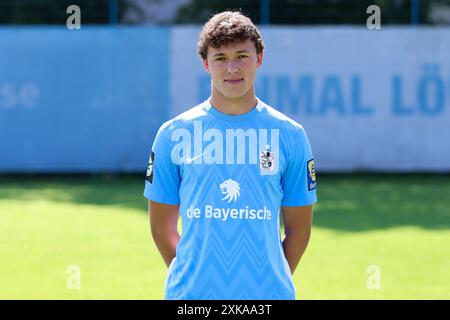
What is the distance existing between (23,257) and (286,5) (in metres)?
8.81

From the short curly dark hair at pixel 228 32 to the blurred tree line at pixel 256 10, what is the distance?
12251 mm

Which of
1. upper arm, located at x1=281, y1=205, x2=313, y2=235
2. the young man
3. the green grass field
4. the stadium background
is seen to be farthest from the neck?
the stadium background

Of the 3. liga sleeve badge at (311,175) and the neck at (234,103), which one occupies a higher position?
the neck at (234,103)

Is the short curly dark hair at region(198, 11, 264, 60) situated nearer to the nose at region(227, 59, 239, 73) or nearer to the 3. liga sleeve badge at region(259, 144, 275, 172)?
the nose at region(227, 59, 239, 73)

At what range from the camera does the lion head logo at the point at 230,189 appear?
10.8 ft

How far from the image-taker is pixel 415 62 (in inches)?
602

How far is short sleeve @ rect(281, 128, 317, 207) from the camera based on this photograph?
11.2ft

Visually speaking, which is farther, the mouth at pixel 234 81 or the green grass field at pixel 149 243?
the green grass field at pixel 149 243

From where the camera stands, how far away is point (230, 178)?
3.31 meters

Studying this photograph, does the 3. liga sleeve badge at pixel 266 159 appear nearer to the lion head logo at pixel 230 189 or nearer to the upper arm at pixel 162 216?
the lion head logo at pixel 230 189

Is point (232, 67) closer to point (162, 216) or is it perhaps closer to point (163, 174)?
point (163, 174)

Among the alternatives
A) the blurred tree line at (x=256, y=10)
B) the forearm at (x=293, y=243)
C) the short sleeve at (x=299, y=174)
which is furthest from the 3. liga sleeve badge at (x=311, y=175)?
the blurred tree line at (x=256, y=10)

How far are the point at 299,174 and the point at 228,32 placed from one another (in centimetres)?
61

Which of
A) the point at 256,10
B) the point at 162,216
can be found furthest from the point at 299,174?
the point at 256,10
